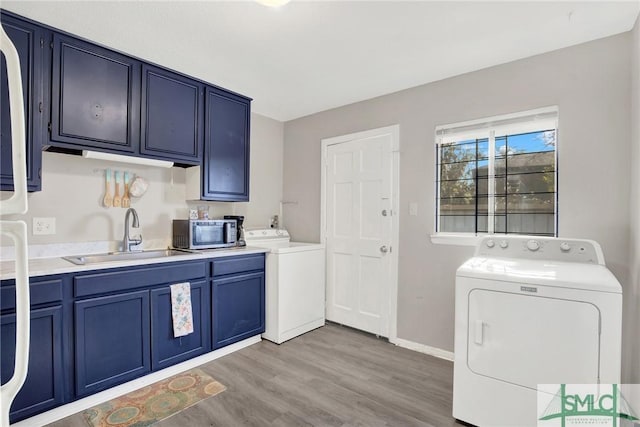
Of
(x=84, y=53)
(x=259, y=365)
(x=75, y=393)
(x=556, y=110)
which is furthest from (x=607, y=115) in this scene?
(x=75, y=393)

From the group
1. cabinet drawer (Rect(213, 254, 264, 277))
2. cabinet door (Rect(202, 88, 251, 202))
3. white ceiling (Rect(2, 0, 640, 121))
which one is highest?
white ceiling (Rect(2, 0, 640, 121))

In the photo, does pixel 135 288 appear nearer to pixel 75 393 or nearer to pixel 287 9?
pixel 75 393

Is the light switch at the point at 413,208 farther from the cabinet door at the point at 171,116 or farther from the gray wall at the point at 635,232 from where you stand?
the cabinet door at the point at 171,116

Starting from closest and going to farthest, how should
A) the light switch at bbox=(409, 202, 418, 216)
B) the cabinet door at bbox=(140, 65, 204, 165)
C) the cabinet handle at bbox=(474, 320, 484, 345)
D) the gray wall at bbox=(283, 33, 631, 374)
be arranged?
the cabinet handle at bbox=(474, 320, 484, 345), the gray wall at bbox=(283, 33, 631, 374), the cabinet door at bbox=(140, 65, 204, 165), the light switch at bbox=(409, 202, 418, 216)

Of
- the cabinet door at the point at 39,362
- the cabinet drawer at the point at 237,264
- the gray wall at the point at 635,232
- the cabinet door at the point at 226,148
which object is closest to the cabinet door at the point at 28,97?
the cabinet door at the point at 39,362

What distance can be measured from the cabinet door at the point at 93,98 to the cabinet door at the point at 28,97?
78 millimetres

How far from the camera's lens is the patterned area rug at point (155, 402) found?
1.93 metres

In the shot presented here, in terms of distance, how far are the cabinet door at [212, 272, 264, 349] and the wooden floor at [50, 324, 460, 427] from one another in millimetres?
162

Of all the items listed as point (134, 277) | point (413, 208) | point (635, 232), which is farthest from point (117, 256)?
point (635, 232)

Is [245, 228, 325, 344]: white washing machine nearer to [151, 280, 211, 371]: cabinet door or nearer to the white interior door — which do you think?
the white interior door

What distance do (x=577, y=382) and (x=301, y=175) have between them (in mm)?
3053

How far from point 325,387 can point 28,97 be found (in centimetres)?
268

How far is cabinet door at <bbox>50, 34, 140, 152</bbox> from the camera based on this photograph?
210 centimetres

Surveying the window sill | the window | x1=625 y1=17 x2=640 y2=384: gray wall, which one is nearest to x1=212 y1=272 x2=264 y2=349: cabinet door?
the window sill
